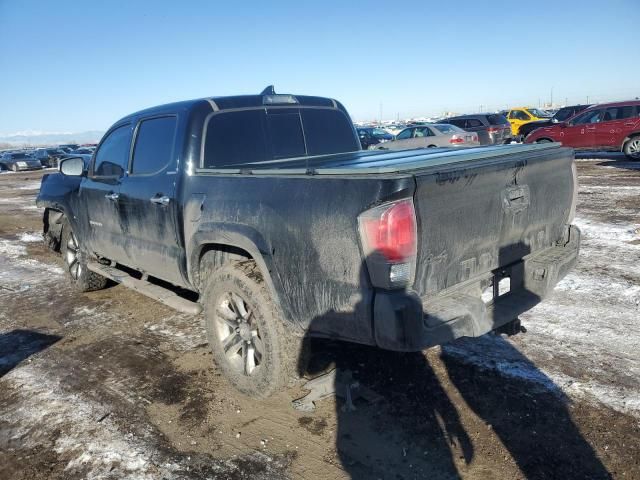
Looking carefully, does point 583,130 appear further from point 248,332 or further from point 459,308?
point 248,332

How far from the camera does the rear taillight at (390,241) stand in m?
2.46

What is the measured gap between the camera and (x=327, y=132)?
4.80 meters

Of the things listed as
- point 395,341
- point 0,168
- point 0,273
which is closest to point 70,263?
point 0,273

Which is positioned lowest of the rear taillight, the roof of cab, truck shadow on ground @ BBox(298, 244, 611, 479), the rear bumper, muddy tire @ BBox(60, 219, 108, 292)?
truck shadow on ground @ BBox(298, 244, 611, 479)

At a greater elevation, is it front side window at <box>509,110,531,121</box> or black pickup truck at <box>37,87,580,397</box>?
front side window at <box>509,110,531,121</box>

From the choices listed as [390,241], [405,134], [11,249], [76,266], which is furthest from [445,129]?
[390,241]

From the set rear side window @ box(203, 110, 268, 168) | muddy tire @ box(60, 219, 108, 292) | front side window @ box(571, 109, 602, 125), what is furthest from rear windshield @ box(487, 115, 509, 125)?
rear side window @ box(203, 110, 268, 168)

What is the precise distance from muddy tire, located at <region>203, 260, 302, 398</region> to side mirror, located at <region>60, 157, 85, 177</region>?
96.0 inches

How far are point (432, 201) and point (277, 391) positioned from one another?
166 cm

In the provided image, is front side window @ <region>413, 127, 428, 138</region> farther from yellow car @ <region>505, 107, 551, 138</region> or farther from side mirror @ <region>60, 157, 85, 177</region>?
side mirror @ <region>60, 157, 85, 177</region>

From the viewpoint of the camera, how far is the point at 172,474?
276cm

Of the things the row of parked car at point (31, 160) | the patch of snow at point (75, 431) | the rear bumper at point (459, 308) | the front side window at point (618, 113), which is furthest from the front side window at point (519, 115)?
the row of parked car at point (31, 160)

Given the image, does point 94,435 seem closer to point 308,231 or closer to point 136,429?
point 136,429

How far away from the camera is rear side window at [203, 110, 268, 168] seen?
3891 mm
